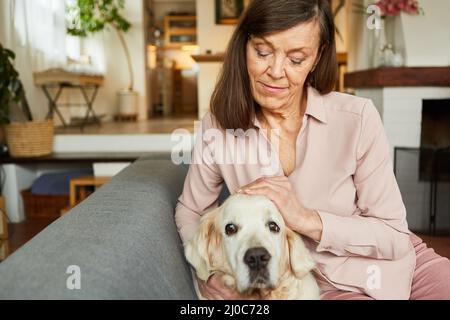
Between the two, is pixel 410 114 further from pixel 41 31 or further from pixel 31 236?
pixel 41 31

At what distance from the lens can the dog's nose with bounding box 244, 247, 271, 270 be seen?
919mm

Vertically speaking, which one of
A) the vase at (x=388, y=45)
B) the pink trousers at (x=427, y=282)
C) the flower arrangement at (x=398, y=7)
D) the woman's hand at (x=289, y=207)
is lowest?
the pink trousers at (x=427, y=282)

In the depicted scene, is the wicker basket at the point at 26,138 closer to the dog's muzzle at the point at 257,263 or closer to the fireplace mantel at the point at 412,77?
the fireplace mantel at the point at 412,77

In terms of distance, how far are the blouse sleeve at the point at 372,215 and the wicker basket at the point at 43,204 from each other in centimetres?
306

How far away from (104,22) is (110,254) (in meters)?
7.27

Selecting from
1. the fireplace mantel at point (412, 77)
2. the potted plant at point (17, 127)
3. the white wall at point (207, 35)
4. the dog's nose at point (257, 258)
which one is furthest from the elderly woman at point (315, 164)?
the white wall at point (207, 35)

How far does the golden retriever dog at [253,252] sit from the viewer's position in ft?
3.05

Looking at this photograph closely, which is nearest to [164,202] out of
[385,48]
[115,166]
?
[115,166]

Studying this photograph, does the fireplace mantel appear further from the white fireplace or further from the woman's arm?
the woman's arm

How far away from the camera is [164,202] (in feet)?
4.23

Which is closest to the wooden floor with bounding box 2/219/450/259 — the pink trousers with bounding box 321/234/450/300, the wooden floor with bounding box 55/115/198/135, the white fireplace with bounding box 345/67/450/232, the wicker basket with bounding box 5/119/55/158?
the white fireplace with bounding box 345/67/450/232

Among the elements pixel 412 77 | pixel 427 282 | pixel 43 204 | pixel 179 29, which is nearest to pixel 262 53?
pixel 427 282

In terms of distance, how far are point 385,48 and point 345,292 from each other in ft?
10.5
